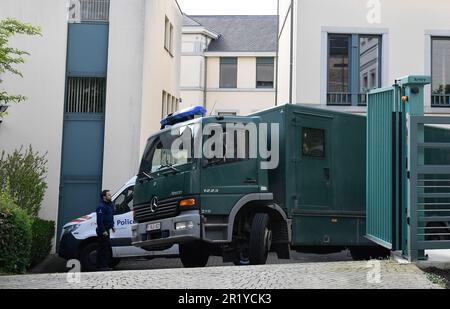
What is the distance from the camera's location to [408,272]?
716cm

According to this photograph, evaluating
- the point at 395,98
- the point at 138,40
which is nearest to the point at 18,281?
the point at 395,98

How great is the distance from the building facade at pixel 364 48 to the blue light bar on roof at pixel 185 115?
8465 millimetres

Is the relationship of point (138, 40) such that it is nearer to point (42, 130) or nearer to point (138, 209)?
point (42, 130)

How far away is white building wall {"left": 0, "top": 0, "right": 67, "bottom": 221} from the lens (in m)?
17.6

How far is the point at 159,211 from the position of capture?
30.4ft

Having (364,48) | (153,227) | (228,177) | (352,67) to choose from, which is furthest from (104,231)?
(364,48)

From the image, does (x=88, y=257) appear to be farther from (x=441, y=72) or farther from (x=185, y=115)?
(x=441, y=72)

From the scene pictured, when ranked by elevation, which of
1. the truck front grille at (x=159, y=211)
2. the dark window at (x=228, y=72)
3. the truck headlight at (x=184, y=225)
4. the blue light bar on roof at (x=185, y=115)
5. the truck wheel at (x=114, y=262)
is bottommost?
the truck wheel at (x=114, y=262)

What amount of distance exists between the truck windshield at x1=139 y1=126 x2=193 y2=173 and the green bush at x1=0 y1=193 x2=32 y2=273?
2988 millimetres

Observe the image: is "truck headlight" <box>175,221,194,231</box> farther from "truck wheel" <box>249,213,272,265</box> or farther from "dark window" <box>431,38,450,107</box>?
"dark window" <box>431,38,450,107</box>

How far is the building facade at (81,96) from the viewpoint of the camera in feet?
57.3

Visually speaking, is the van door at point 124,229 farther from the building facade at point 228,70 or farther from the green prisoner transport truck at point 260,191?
the building facade at point 228,70

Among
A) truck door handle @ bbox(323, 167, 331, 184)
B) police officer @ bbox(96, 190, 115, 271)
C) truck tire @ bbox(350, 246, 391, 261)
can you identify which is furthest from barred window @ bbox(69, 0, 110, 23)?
truck tire @ bbox(350, 246, 391, 261)

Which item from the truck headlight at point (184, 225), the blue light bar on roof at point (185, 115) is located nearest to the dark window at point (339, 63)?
the blue light bar on roof at point (185, 115)
